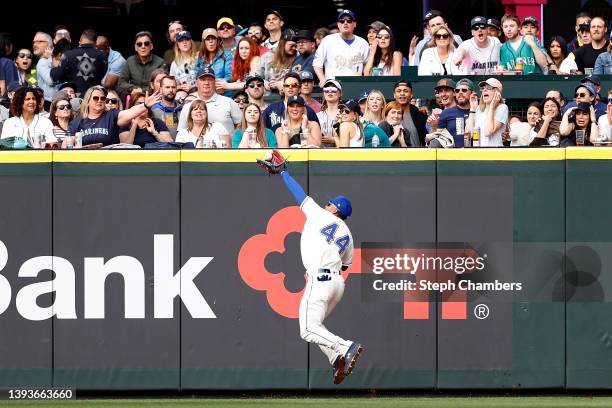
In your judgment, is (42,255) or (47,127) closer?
(42,255)

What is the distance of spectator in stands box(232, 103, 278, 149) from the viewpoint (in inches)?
543

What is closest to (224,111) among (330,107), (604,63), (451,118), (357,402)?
(330,107)

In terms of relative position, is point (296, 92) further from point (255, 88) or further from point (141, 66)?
point (141, 66)

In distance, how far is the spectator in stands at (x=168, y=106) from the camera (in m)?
15.2

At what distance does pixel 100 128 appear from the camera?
45.4 ft

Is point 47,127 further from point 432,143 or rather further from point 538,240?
point 538,240

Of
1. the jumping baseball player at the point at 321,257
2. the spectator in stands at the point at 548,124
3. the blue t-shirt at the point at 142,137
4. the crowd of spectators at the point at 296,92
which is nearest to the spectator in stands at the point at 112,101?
the crowd of spectators at the point at 296,92

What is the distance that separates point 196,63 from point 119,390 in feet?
16.9

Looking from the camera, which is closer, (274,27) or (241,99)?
(241,99)

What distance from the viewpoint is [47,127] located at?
1405cm

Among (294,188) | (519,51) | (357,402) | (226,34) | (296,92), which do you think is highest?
(226,34)

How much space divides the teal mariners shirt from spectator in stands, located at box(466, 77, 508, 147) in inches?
76.9

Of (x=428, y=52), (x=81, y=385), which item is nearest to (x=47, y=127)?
(x=81, y=385)

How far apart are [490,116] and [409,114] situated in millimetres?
1090
